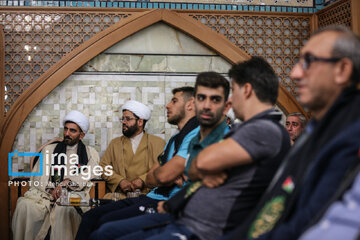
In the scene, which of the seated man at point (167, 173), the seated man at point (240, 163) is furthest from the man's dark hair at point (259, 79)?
the seated man at point (167, 173)

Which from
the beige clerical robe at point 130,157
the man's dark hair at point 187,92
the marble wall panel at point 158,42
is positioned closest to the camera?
the man's dark hair at point 187,92

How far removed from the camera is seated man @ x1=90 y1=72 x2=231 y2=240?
9.95ft

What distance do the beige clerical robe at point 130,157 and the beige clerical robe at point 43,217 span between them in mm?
354

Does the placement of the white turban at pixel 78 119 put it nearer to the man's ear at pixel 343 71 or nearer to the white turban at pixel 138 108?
the white turban at pixel 138 108

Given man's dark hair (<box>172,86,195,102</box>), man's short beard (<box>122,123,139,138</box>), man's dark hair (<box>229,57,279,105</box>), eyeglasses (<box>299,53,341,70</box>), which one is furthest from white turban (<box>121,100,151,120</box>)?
eyeglasses (<box>299,53,341,70</box>)

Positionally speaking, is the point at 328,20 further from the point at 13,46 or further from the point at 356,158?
the point at 356,158

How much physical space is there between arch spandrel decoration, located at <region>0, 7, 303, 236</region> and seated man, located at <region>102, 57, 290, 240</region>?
3.58m

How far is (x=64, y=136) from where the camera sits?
5.58m

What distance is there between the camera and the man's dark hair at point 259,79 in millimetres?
2459

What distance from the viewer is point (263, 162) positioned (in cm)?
227

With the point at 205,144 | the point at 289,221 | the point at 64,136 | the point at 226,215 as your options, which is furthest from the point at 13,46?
the point at 289,221

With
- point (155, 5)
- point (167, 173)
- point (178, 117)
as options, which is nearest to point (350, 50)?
point (167, 173)

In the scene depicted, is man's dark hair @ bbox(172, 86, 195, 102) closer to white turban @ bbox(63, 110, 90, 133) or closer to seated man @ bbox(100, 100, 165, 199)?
seated man @ bbox(100, 100, 165, 199)

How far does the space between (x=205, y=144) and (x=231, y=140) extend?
31.9 inches
